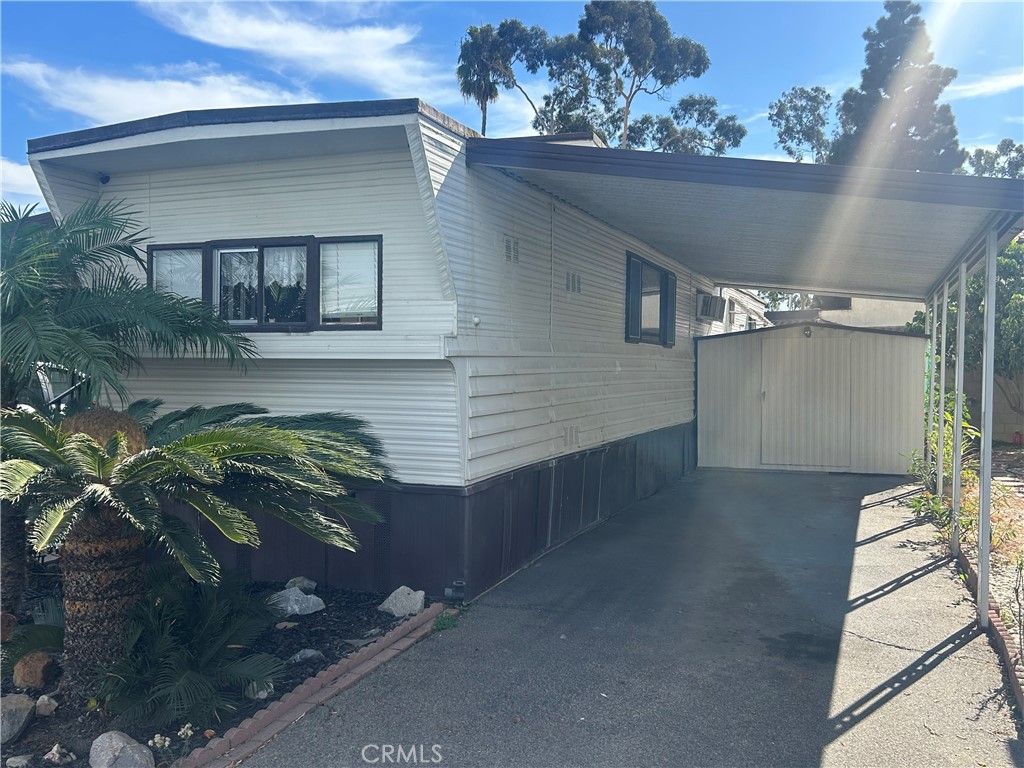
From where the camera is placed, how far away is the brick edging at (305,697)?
12.7ft

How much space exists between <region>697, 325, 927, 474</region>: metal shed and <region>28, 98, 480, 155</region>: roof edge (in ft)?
27.5

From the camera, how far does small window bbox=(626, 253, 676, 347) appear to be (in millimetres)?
10148

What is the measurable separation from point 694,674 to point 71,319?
15.3 feet

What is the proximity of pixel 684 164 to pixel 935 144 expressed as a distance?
25.0m

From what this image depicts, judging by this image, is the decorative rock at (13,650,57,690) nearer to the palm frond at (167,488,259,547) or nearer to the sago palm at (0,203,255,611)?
the sago palm at (0,203,255,611)

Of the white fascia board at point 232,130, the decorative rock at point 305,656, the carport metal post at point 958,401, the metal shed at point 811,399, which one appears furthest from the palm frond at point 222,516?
the metal shed at point 811,399

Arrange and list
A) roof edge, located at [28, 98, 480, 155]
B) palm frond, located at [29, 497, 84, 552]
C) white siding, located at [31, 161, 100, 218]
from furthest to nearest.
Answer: white siding, located at [31, 161, 100, 218] < roof edge, located at [28, 98, 480, 155] < palm frond, located at [29, 497, 84, 552]

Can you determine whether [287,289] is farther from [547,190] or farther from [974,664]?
[974,664]

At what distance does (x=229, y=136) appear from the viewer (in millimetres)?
5887

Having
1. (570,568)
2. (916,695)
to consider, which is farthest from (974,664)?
(570,568)

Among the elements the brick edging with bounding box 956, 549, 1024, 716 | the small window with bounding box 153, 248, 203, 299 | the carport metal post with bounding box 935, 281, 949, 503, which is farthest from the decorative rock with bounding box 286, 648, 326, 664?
the carport metal post with bounding box 935, 281, 949, 503

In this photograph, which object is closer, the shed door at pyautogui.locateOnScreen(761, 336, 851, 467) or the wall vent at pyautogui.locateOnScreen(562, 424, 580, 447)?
the wall vent at pyautogui.locateOnScreen(562, 424, 580, 447)

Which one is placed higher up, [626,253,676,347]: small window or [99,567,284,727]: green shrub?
[626,253,676,347]: small window

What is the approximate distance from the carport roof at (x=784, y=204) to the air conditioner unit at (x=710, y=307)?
4.04m
